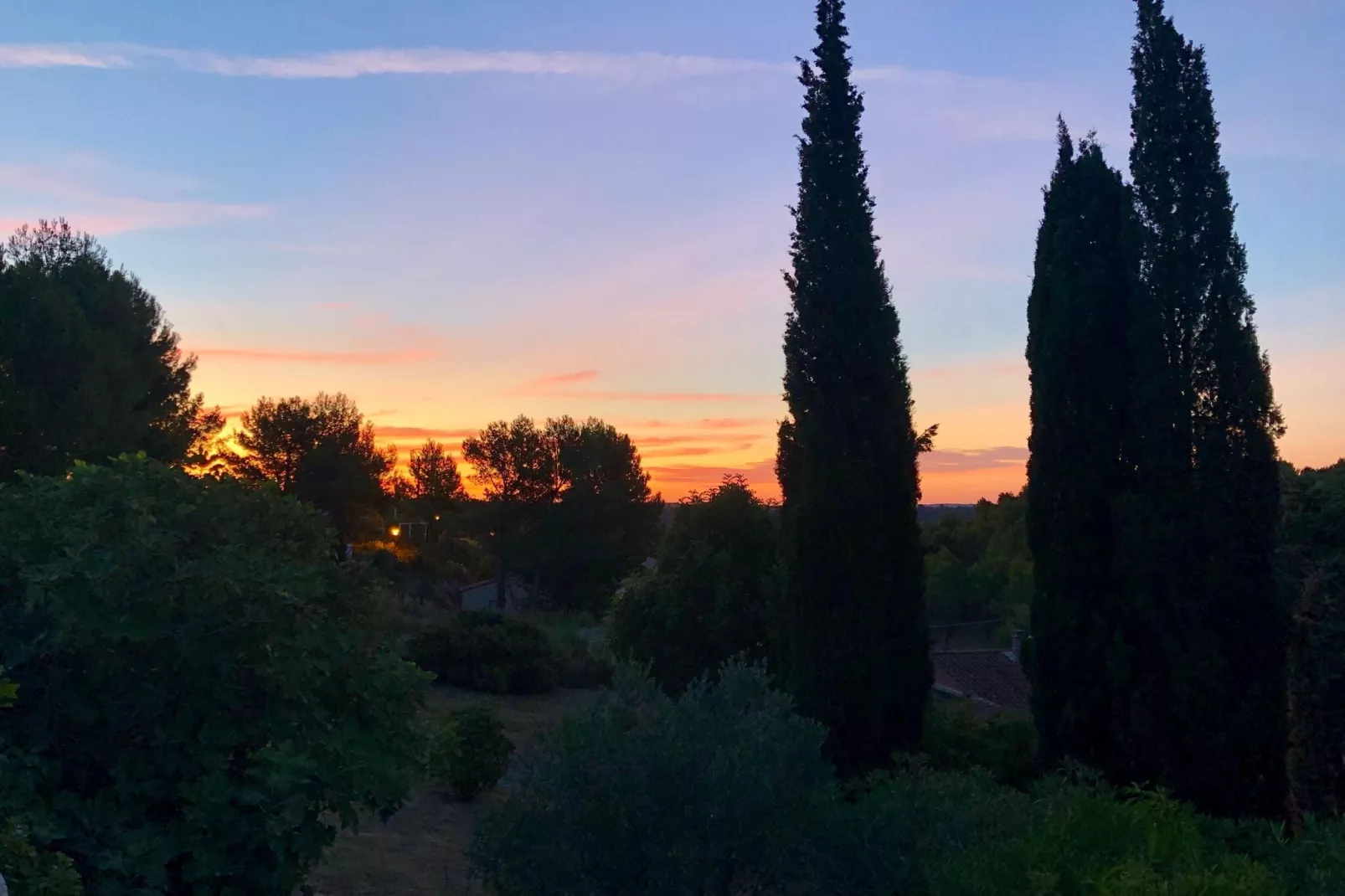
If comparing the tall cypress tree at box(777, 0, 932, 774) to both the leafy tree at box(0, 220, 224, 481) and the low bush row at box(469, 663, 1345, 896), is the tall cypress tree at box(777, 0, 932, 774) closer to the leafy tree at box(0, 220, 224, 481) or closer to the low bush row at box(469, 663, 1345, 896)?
the low bush row at box(469, 663, 1345, 896)

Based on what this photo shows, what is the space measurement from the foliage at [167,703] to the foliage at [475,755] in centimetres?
671

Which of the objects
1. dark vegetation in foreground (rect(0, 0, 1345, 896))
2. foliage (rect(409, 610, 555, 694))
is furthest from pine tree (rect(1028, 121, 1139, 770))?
foliage (rect(409, 610, 555, 694))

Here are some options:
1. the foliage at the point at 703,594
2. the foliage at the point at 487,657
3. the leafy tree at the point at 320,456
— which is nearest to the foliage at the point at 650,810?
the foliage at the point at 703,594

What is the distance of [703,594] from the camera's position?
1591 cm

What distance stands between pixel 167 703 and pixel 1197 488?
10.0 m

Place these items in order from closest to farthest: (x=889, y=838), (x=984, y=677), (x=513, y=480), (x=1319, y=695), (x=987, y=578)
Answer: (x=889, y=838) < (x=1319, y=695) < (x=984, y=677) < (x=987, y=578) < (x=513, y=480)

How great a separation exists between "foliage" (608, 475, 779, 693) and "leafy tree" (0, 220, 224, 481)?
12.9 m

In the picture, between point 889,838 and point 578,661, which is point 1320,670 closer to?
point 889,838

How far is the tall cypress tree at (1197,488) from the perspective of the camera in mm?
10031

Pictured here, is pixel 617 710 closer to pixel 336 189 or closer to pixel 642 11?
pixel 642 11

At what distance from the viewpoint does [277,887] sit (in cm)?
629

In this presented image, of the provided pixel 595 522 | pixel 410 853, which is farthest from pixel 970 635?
pixel 410 853

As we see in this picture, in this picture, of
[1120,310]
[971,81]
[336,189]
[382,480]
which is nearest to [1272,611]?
[1120,310]

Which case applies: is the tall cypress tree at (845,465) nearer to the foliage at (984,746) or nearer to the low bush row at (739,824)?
the foliage at (984,746)
